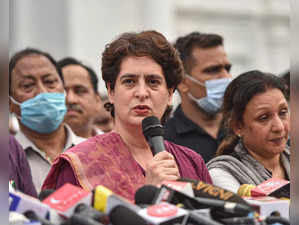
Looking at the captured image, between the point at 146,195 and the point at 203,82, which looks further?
the point at 203,82

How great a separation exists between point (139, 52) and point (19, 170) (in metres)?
1.01

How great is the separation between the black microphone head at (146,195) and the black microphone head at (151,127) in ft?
1.87

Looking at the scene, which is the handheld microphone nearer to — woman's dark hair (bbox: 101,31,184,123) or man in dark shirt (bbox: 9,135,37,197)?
woman's dark hair (bbox: 101,31,184,123)

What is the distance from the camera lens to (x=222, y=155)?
4.40m

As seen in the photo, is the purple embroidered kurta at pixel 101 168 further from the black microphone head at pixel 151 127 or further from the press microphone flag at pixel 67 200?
the press microphone flag at pixel 67 200

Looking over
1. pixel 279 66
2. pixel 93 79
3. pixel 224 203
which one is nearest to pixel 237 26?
pixel 279 66

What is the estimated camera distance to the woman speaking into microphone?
131 inches

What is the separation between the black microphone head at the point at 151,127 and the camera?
3182 mm

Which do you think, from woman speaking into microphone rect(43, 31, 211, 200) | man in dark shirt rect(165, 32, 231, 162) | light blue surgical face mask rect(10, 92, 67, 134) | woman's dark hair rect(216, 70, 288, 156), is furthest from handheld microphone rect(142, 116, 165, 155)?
man in dark shirt rect(165, 32, 231, 162)

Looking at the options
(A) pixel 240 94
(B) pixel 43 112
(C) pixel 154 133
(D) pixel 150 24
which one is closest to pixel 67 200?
(C) pixel 154 133

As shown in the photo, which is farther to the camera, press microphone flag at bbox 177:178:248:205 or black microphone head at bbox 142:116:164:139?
black microphone head at bbox 142:116:164:139

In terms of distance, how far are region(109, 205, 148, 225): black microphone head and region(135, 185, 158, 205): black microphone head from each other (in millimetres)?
232

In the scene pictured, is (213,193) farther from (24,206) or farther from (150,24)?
(150,24)

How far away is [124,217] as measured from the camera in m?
2.31
